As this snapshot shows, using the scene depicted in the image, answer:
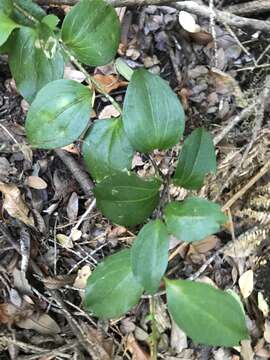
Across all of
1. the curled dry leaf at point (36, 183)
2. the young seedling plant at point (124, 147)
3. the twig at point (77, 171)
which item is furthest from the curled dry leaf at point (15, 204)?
the young seedling plant at point (124, 147)

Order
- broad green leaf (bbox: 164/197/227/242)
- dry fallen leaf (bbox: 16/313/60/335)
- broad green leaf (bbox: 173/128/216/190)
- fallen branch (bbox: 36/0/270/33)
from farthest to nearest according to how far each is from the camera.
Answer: fallen branch (bbox: 36/0/270/33) → dry fallen leaf (bbox: 16/313/60/335) → broad green leaf (bbox: 173/128/216/190) → broad green leaf (bbox: 164/197/227/242)

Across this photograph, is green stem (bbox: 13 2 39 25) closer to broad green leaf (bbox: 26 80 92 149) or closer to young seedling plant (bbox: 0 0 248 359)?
young seedling plant (bbox: 0 0 248 359)

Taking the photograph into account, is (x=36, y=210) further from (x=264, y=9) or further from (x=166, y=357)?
(x=264, y=9)

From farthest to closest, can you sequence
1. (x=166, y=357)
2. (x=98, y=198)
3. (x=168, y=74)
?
(x=168, y=74) → (x=166, y=357) → (x=98, y=198)

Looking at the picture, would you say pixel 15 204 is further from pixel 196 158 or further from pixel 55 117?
pixel 196 158

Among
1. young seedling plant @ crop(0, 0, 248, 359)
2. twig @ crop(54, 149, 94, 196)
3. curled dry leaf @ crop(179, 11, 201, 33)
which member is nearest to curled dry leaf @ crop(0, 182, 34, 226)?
twig @ crop(54, 149, 94, 196)

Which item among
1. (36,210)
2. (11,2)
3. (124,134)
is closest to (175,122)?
(124,134)

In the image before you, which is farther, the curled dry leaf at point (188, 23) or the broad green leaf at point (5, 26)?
the curled dry leaf at point (188, 23)

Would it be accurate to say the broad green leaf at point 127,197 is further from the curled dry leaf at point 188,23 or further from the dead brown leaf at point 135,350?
Result: the curled dry leaf at point 188,23
